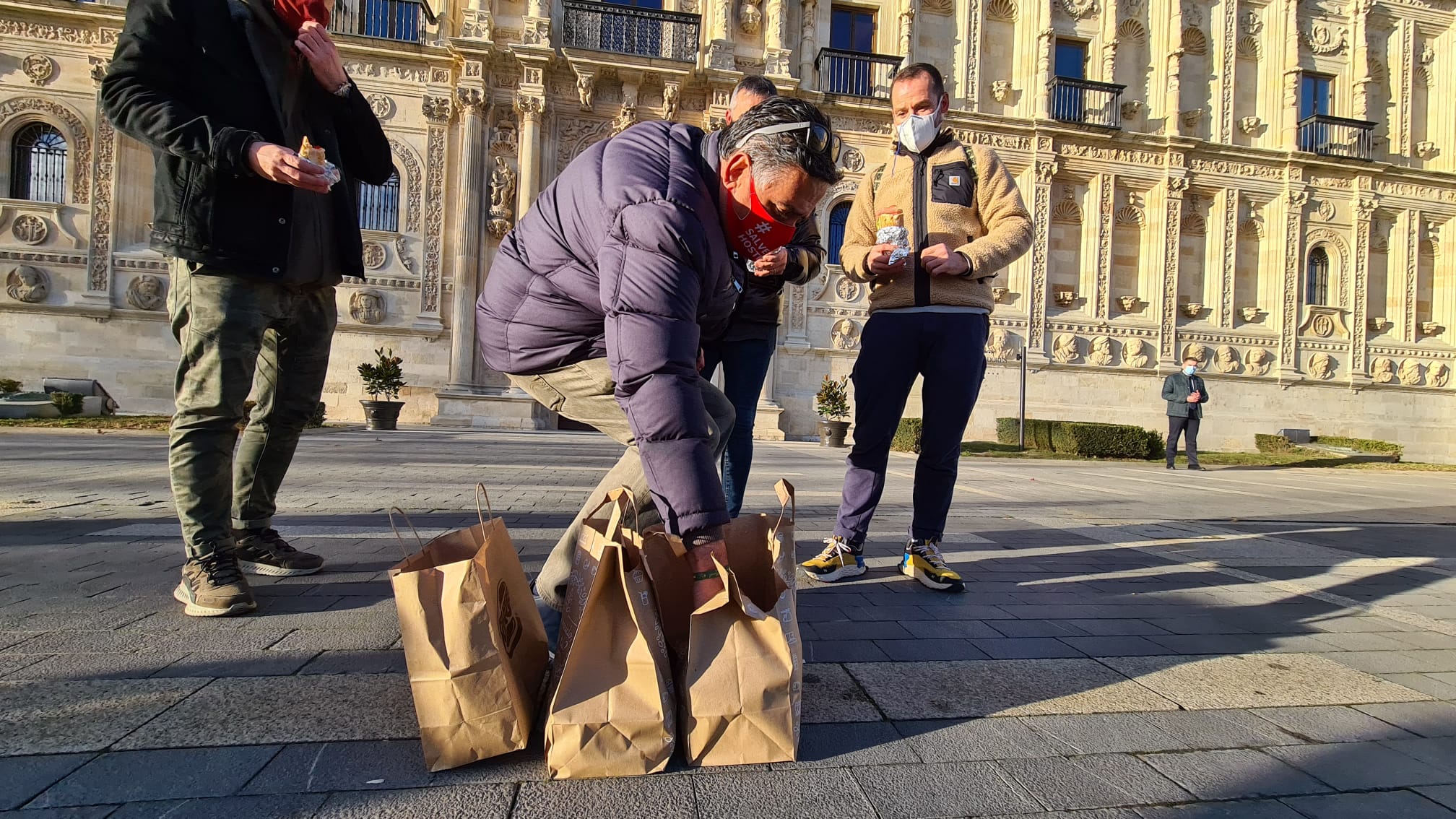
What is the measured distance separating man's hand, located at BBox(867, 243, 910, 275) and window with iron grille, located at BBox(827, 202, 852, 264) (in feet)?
53.3

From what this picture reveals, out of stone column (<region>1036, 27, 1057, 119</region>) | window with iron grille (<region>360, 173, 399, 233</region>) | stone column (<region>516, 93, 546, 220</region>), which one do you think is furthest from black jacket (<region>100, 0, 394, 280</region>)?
stone column (<region>1036, 27, 1057, 119</region>)

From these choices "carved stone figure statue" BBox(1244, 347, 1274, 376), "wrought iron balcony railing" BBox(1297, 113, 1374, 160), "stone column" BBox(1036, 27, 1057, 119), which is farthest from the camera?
"wrought iron balcony railing" BBox(1297, 113, 1374, 160)

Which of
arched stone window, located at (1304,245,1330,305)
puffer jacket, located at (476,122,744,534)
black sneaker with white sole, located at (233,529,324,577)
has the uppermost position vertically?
arched stone window, located at (1304,245,1330,305)

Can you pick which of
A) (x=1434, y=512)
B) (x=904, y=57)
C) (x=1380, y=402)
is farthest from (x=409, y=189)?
(x=1380, y=402)

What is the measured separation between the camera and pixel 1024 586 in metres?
3.05

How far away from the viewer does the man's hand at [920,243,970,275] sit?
287cm

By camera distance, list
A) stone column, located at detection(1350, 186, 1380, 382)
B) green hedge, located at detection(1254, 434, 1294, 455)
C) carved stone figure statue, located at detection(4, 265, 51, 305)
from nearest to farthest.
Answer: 1. carved stone figure statue, located at detection(4, 265, 51, 305)
2. green hedge, located at detection(1254, 434, 1294, 455)
3. stone column, located at detection(1350, 186, 1380, 382)

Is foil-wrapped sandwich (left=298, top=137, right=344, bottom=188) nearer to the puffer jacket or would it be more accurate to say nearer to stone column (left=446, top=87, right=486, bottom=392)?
the puffer jacket

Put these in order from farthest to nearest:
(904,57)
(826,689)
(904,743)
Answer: (904,57), (826,689), (904,743)

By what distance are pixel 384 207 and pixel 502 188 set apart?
2935mm

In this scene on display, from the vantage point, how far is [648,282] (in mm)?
1534

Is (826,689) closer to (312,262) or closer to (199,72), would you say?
(312,262)

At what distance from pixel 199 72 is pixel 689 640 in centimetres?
253

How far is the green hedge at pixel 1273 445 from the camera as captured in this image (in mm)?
18047
